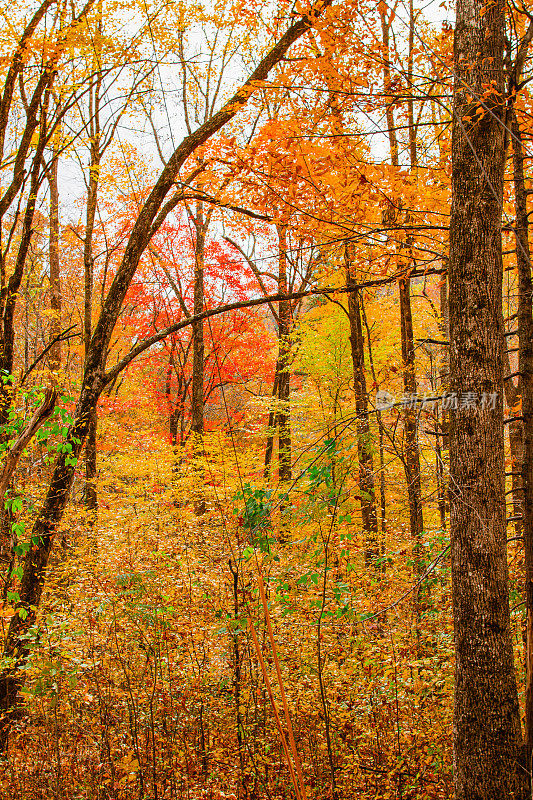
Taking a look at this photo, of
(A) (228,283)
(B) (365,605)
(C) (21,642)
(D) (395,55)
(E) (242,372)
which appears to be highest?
(A) (228,283)

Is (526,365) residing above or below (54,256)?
below

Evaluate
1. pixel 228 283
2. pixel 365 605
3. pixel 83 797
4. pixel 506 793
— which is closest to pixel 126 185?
pixel 228 283

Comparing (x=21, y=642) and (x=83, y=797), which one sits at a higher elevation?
(x=21, y=642)

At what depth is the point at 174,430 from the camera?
765 inches

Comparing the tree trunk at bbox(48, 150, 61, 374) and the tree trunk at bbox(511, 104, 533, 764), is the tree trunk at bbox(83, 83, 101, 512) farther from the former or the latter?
the tree trunk at bbox(511, 104, 533, 764)

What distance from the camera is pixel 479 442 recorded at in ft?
8.05

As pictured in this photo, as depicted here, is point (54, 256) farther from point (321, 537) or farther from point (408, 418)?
point (321, 537)

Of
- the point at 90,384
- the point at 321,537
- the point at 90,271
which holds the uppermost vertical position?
the point at 90,271

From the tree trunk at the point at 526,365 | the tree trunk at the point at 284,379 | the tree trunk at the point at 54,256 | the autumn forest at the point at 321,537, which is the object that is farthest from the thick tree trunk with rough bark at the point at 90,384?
the tree trunk at the point at 284,379

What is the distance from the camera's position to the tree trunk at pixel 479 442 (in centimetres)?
Answer: 231

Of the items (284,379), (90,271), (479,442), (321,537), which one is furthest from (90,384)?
(284,379)

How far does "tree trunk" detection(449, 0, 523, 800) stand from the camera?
7.59 ft

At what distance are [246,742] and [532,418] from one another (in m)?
3.05

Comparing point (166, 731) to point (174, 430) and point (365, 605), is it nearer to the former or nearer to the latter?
point (365, 605)
